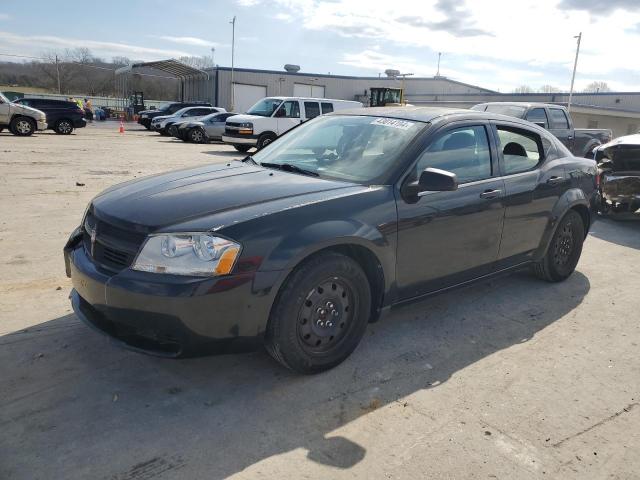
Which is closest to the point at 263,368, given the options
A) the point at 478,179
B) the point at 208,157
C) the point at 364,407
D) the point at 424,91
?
the point at 364,407

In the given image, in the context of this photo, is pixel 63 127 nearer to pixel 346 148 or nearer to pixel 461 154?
pixel 346 148

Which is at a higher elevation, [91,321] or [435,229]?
[435,229]

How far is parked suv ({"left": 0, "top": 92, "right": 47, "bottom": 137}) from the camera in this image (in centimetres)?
1945

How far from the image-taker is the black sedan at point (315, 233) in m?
2.82

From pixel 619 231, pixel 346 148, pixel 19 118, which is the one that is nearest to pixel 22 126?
pixel 19 118

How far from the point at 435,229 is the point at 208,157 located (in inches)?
530

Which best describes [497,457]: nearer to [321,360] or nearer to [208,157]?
[321,360]

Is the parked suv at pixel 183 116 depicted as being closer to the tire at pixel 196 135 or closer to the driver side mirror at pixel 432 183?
the tire at pixel 196 135

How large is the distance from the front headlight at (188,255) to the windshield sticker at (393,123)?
70.2 inches

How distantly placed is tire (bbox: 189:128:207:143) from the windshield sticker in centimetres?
1964

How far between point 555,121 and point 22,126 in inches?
729

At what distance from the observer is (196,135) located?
74.3 feet

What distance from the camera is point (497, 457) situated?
2.65m

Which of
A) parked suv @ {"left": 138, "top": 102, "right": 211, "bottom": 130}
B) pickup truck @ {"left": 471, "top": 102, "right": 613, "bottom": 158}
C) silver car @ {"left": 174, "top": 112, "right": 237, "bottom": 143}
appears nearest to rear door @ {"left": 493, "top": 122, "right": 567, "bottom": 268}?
pickup truck @ {"left": 471, "top": 102, "right": 613, "bottom": 158}
